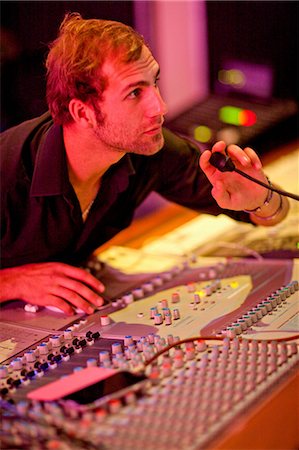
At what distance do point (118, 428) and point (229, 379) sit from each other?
8.7 inches

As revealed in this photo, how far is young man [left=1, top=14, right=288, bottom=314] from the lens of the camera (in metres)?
1.65

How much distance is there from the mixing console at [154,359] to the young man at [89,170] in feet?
0.39

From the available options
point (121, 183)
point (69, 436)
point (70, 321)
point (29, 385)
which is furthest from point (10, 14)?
point (69, 436)

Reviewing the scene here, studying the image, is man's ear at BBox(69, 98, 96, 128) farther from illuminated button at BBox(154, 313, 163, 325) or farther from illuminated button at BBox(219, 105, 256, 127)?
illuminated button at BBox(219, 105, 256, 127)

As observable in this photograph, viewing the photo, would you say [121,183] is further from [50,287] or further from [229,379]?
[229,379]

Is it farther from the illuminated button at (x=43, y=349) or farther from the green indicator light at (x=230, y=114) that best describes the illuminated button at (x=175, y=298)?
the green indicator light at (x=230, y=114)

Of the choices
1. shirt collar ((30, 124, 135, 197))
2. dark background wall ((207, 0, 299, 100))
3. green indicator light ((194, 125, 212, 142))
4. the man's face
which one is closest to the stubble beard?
the man's face

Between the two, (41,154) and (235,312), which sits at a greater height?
(41,154)

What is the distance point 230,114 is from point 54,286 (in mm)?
1502

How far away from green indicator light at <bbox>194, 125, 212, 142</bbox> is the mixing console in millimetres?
1010

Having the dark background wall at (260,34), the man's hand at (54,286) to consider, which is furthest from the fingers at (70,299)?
the dark background wall at (260,34)

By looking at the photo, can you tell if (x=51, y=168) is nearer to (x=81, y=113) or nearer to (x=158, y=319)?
(x=81, y=113)

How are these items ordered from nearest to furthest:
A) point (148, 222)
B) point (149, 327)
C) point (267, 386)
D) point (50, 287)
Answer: point (267, 386)
point (149, 327)
point (50, 287)
point (148, 222)

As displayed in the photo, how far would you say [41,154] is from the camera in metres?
1.79
